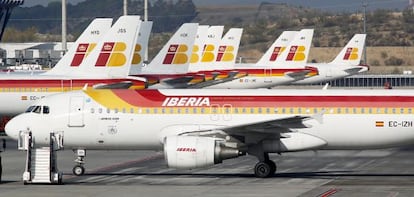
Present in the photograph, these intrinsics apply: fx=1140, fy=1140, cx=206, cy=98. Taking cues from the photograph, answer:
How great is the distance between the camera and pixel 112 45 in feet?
213

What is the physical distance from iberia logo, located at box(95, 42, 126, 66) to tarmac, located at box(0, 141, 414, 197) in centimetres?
1008

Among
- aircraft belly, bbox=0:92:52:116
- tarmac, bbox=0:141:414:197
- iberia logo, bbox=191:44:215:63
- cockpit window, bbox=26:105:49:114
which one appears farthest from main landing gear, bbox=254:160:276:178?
iberia logo, bbox=191:44:215:63

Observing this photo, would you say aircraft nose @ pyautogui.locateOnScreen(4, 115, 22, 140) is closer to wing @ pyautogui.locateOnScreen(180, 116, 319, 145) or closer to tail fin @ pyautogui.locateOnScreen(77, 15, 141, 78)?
wing @ pyautogui.locateOnScreen(180, 116, 319, 145)

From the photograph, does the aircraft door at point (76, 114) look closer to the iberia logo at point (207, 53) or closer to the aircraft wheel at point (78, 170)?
the aircraft wheel at point (78, 170)

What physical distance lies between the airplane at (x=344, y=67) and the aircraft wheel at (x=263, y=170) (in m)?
62.2

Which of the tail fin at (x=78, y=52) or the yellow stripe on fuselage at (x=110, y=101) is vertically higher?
the tail fin at (x=78, y=52)

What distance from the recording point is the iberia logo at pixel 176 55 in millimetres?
74188

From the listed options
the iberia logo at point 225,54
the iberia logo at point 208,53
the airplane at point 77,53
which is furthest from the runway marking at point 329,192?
the iberia logo at point 225,54

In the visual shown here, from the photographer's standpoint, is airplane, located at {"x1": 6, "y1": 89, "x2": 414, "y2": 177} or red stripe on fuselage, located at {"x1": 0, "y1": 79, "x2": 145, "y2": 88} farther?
red stripe on fuselage, located at {"x1": 0, "y1": 79, "x2": 145, "y2": 88}

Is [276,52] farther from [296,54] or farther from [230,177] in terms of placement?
[230,177]

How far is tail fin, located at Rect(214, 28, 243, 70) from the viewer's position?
94238 mm

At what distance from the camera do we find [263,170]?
140 ft

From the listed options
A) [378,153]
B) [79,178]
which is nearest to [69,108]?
[79,178]

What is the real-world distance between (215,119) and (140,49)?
29653mm
